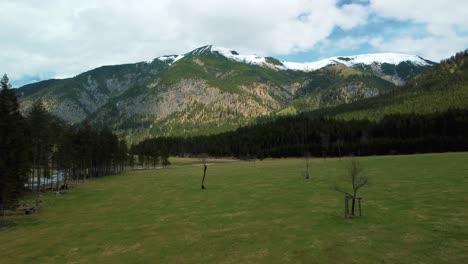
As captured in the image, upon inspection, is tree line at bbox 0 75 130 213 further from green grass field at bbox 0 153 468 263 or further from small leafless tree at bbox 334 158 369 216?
small leafless tree at bbox 334 158 369 216

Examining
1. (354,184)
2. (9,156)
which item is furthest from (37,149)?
(354,184)

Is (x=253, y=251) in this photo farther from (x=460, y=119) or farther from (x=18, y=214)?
(x=460, y=119)

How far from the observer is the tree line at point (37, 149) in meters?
48.7

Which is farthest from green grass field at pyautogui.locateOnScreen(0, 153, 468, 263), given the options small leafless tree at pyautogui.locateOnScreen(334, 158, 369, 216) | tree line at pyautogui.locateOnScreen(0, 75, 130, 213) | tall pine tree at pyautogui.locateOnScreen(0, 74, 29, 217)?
tree line at pyautogui.locateOnScreen(0, 75, 130, 213)

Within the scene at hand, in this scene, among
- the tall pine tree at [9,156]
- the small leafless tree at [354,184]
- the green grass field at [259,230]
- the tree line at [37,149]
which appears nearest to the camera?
the green grass field at [259,230]

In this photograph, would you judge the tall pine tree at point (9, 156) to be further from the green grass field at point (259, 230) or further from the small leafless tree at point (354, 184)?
the small leafless tree at point (354, 184)

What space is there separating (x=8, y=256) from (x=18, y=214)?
27361 mm

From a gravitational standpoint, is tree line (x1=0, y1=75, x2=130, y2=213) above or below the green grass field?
above

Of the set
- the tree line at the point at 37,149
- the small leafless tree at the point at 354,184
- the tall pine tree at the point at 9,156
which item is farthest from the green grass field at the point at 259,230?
the tree line at the point at 37,149

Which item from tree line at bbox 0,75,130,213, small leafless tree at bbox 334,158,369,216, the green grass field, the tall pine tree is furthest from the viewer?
tree line at bbox 0,75,130,213

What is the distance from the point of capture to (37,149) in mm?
81062

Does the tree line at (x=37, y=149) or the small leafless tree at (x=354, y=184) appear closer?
the small leafless tree at (x=354, y=184)

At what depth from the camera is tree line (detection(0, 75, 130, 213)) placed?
48.7m

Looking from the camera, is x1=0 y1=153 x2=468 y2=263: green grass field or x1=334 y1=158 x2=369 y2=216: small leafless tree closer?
x1=0 y1=153 x2=468 y2=263: green grass field
